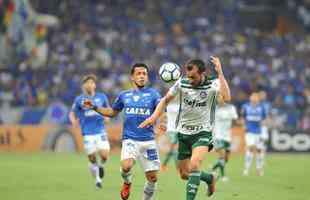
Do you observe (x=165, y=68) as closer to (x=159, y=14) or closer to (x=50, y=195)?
(x=50, y=195)

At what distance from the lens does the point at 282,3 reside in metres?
44.5

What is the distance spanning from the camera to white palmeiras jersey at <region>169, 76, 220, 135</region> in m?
13.9

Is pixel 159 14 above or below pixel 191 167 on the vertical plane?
above

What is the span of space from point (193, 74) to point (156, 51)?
24.0 m

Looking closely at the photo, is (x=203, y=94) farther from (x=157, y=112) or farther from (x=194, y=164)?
(x=194, y=164)

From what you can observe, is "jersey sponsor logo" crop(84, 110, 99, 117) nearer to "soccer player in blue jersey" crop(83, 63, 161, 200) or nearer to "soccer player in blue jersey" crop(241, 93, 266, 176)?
"soccer player in blue jersey" crop(83, 63, 161, 200)

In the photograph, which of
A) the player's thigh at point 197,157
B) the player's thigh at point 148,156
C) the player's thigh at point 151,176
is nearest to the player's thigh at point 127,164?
the player's thigh at point 148,156

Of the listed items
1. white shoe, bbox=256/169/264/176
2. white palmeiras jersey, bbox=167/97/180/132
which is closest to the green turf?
white shoe, bbox=256/169/264/176

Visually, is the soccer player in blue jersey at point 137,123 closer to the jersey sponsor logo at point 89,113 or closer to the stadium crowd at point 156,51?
the jersey sponsor logo at point 89,113

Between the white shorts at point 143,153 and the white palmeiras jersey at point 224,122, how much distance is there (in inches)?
323

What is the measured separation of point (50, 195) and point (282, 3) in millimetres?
29852

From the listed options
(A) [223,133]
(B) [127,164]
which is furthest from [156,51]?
(B) [127,164]

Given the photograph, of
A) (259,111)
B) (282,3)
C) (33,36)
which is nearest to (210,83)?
(259,111)

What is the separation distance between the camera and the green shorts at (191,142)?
46.1 ft
